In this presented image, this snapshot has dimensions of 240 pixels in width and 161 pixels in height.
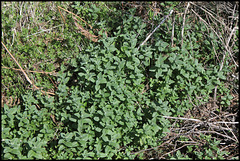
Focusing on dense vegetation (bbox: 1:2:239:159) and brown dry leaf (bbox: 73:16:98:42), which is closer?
dense vegetation (bbox: 1:2:239:159)

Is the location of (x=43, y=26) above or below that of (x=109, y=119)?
above

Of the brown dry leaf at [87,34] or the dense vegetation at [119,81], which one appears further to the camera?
the brown dry leaf at [87,34]

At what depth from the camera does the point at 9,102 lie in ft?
12.7

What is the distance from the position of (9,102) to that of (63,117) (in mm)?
1051

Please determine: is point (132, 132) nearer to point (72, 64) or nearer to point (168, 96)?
point (168, 96)

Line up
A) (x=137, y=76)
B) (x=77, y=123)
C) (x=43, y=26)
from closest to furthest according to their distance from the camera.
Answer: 1. (x=77, y=123)
2. (x=137, y=76)
3. (x=43, y=26)

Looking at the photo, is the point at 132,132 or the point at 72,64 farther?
the point at 72,64

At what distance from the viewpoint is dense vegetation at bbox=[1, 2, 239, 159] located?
11.1 feet

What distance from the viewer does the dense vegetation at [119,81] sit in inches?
133

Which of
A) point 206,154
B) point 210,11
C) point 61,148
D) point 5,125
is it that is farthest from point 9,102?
point 210,11

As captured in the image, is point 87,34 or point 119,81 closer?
point 119,81

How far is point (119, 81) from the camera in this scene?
12.2ft

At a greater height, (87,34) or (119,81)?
(87,34)

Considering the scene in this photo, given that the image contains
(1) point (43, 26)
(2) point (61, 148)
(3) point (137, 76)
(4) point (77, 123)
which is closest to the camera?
(2) point (61, 148)
